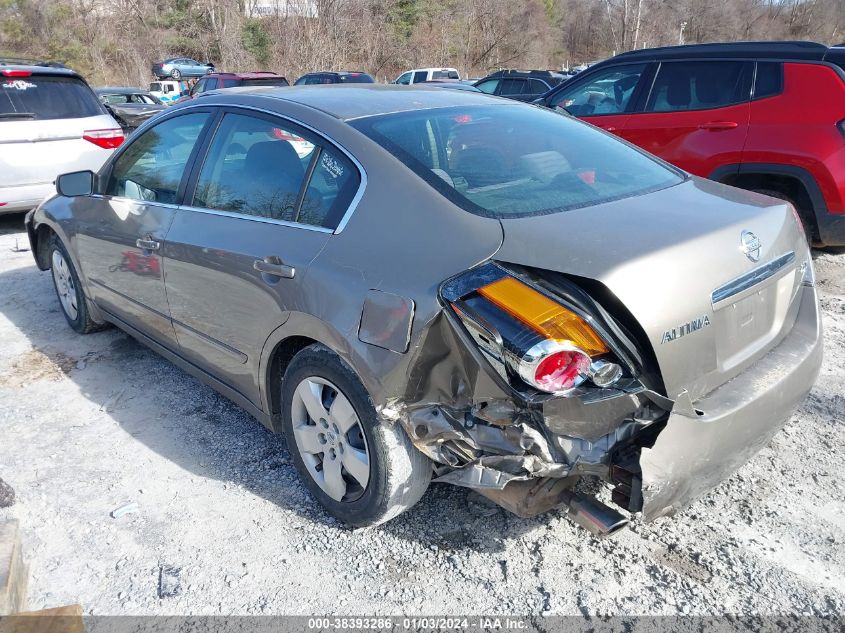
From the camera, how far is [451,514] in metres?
2.85

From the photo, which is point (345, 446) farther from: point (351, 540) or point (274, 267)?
point (274, 267)

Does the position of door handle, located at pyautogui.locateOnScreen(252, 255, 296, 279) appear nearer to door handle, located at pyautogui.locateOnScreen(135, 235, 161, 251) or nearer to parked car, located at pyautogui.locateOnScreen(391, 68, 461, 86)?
door handle, located at pyautogui.locateOnScreen(135, 235, 161, 251)

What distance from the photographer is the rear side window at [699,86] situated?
576 centimetres

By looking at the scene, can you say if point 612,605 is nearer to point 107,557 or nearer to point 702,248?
point 702,248

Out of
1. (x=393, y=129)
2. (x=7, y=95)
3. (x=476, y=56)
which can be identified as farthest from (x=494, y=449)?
(x=476, y=56)

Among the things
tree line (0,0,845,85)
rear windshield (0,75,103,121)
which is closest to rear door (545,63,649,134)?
rear windshield (0,75,103,121)

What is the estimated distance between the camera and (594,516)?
7.29 ft

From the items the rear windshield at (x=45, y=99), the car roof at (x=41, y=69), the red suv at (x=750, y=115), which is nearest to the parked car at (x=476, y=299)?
the red suv at (x=750, y=115)

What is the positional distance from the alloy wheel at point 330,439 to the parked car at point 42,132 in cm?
606

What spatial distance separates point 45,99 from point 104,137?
711 millimetres

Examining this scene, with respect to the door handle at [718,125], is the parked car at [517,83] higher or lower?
lower

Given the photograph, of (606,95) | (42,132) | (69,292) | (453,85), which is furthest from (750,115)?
(453,85)

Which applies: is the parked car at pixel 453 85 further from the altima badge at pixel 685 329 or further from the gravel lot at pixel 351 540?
the gravel lot at pixel 351 540

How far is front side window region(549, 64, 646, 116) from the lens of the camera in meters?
6.54
